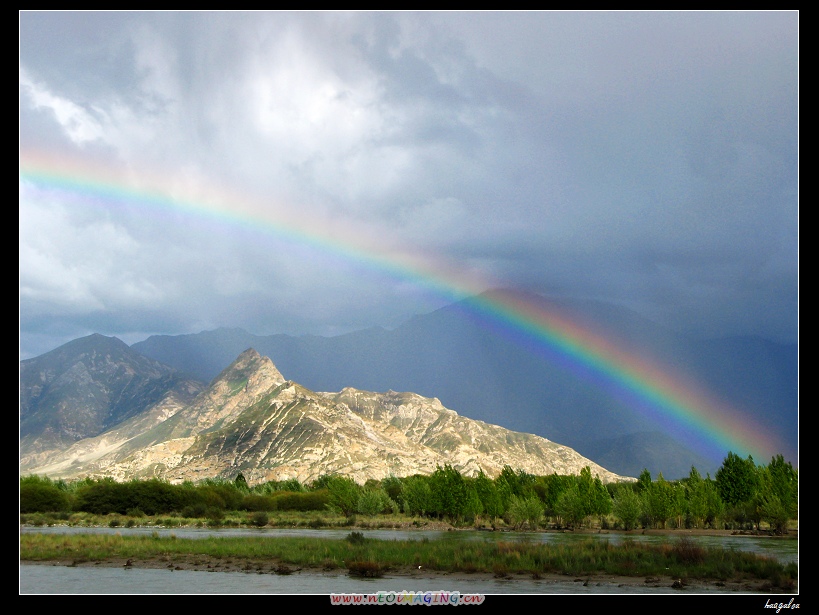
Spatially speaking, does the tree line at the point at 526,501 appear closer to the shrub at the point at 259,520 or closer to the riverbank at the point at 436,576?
the shrub at the point at 259,520

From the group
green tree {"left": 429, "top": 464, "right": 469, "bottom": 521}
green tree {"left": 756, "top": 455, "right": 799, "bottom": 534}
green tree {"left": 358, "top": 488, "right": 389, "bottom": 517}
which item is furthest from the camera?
green tree {"left": 358, "top": 488, "right": 389, "bottom": 517}

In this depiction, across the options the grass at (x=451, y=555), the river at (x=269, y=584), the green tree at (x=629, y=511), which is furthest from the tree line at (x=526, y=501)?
the river at (x=269, y=584)

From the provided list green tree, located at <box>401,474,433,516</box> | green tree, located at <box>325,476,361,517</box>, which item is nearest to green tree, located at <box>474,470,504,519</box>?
green tree, located at <box>401,474,433,516</box>

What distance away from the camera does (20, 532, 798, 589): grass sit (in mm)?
43594

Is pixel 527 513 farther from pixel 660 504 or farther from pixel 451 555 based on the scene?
pixel 451 555

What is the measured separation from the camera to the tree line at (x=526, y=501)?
8250 cm

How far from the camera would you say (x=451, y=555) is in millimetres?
48219

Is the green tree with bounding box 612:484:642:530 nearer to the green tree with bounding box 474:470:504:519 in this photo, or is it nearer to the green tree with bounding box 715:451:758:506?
the green tree with bounding box 474:470:504:519

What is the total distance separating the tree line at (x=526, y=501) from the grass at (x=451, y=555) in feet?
101

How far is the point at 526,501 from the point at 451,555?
41011 mm

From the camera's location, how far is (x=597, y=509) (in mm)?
84188

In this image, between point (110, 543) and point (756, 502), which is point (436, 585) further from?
point (756, 502)

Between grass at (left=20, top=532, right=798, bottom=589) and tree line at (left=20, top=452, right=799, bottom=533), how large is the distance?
3084 cm
